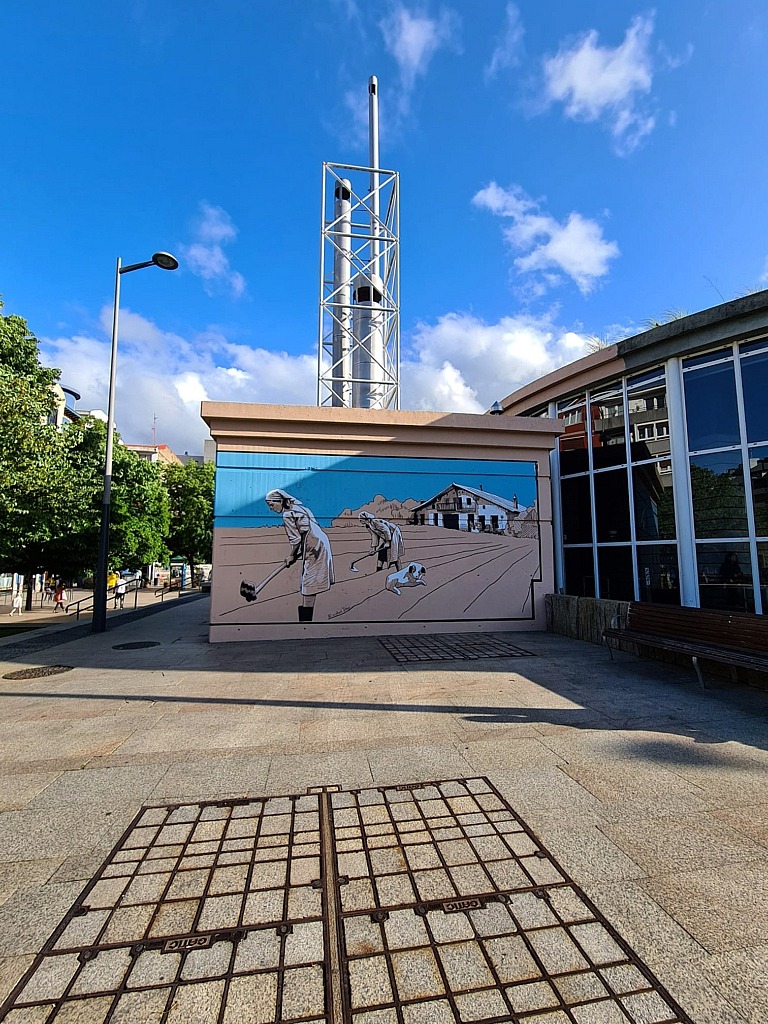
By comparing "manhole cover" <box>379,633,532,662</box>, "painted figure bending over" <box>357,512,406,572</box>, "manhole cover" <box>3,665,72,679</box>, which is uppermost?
"painted figure bending over" <box>357,512,406,572</box>

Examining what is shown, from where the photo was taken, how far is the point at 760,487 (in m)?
9.62

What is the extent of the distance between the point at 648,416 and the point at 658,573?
12.2ft

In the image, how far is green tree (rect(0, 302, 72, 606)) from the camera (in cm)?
1108

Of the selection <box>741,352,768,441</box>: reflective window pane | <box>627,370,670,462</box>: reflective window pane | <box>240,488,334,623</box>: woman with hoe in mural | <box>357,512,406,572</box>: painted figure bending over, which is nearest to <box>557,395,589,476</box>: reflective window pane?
<box>627,370,670,462</box>: reflective window pane

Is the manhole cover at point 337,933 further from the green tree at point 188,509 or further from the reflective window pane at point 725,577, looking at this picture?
the green tree at point 188,509

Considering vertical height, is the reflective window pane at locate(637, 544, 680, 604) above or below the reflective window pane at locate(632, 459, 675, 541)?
below

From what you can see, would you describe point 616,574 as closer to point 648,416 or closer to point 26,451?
point 648,416

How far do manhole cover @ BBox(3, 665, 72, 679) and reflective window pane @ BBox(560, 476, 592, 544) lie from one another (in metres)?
12.0

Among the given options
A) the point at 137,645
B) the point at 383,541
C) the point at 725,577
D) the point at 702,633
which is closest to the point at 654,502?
the point at 725,577

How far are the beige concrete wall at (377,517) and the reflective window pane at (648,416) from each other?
2053 millimetres

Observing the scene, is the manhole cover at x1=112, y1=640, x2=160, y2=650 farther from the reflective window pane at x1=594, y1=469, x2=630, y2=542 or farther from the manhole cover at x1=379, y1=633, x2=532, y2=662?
the reflective window pane at x1=594, y1=469, x2=630, y2=542

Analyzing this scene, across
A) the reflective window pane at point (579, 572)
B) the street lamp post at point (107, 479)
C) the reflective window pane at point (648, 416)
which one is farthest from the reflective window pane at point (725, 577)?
the street lamp post at point (107, 479)

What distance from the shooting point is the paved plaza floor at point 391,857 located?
2.23 meters
